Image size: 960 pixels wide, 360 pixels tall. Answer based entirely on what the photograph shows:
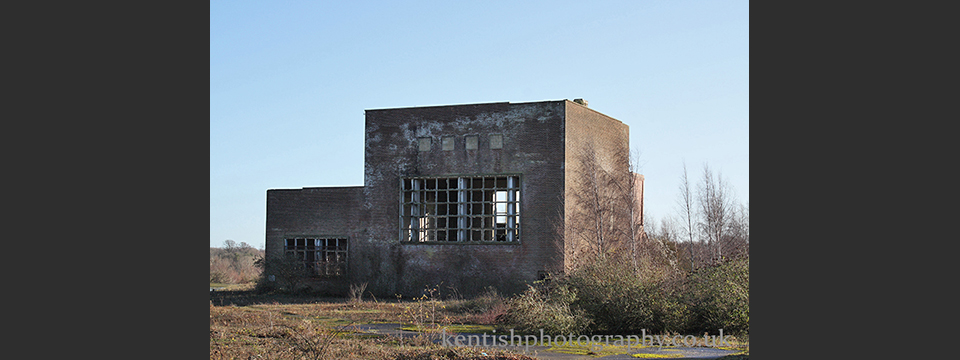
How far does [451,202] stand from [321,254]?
5466 millimetres

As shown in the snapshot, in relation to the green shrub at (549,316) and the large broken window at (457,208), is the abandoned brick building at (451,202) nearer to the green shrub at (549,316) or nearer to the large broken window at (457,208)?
the large broken window at (457,208)

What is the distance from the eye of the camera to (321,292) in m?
26.8

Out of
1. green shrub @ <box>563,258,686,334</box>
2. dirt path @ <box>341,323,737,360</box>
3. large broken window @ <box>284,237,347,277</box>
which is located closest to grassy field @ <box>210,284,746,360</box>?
dirt path @ <box>341,323,737,360</box>

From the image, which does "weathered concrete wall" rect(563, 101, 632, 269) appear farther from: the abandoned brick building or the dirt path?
the dirt path

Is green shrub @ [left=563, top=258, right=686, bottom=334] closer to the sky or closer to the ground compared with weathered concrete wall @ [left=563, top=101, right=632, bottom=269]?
closer to the ground

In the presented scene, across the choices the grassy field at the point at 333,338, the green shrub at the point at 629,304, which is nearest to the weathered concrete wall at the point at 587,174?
the grassy field at the point at 333,338

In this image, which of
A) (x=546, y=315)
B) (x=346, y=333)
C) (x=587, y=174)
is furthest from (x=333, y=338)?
(x=587, y=174)

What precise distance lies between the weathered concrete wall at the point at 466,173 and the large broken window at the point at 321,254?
4.00 feet

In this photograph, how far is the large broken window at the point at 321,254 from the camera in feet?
88.3

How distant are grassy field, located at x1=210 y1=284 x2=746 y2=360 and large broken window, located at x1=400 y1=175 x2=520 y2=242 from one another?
4.58 meters

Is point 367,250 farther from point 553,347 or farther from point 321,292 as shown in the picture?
point 553,347

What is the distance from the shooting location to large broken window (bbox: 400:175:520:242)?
2494 cm
